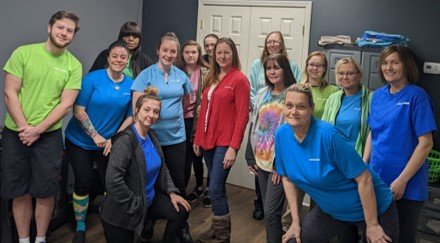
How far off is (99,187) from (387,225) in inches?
85.5

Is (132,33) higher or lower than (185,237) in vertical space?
higher

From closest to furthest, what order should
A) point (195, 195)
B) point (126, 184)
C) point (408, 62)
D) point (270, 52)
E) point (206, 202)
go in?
point (408, 62) < point (126, 184) < point (270, 52) < point (206, 202) < point (195, 195)

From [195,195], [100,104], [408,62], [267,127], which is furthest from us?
[195,195]

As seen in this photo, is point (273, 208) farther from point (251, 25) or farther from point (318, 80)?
point (251, 25)

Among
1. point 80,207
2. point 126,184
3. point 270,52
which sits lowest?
point 80,207

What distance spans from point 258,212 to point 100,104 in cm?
167

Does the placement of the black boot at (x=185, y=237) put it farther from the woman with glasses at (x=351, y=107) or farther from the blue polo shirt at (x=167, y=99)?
the woman with glasses at (x=351, y=107)

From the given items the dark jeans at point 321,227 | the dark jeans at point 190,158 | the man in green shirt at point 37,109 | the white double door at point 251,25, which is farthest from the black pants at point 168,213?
the white double door at point 251,25

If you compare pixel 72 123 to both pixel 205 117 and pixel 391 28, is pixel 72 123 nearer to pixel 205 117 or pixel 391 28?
pixel 205 117

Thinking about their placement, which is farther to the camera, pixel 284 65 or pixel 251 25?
pixel 251 25

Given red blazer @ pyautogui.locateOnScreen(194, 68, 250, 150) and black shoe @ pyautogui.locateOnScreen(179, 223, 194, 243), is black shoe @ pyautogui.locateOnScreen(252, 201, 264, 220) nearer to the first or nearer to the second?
black shoe @ pyautogui.locateOnScreen(179, 223, 194, 243)

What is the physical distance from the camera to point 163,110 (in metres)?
2.71

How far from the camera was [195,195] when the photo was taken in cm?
379

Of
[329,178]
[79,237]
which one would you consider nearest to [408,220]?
[329,178]
